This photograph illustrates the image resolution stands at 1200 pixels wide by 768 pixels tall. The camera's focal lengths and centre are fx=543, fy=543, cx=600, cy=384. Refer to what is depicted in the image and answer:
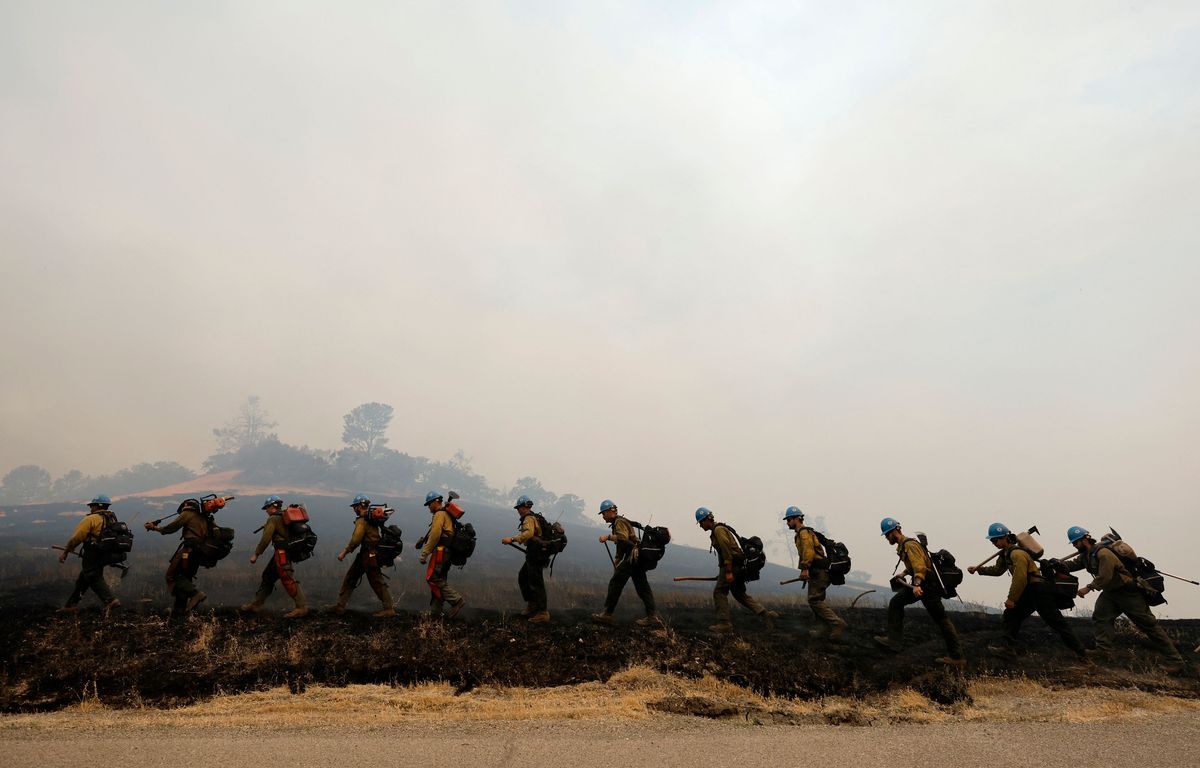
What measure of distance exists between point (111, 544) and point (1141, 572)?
19.2 metres

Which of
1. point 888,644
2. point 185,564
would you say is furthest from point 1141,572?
point 185,564

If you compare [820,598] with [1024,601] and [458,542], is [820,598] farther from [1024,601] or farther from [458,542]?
[458,542]

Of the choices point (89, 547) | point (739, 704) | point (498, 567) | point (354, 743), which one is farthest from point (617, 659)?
point (498, 567)

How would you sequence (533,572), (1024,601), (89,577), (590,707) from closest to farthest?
(590,707) < (1024,601) < (89,577) < (533,572)

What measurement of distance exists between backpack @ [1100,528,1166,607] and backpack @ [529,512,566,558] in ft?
32.1

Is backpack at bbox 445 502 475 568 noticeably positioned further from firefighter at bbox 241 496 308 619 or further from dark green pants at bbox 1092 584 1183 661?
dark green pants at bbox 1092 584 1183 661

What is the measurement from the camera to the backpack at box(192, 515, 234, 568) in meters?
10.6

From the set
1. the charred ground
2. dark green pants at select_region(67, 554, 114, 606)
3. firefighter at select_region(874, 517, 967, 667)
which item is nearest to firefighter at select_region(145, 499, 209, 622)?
the charred ground

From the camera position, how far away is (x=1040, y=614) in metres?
9.12

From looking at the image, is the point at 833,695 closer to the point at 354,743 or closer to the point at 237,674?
the point at 354,743

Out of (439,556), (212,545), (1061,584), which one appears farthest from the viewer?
(212,545)

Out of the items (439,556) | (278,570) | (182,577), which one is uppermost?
(439,556)

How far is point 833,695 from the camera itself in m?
7.59

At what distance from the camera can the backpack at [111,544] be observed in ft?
34.6
